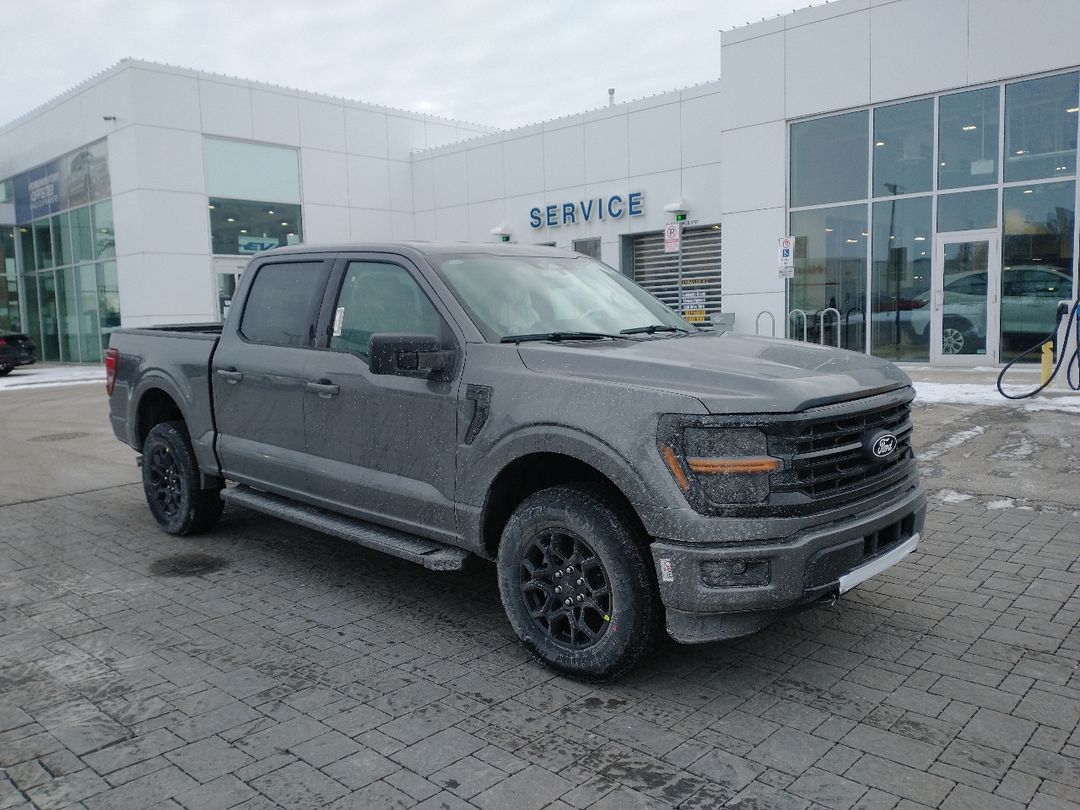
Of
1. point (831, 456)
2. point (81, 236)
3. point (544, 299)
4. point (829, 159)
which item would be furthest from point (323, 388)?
point (81, 236)

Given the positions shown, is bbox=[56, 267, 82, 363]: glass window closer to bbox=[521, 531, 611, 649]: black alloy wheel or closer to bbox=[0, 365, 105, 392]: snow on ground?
bbox=[0, 365, 105, 392]: snow on ground

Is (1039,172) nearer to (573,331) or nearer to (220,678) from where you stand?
(573,331)

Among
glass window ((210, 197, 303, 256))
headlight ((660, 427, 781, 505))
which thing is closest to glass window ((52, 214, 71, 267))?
glass window ((210, 197, 303, 256))

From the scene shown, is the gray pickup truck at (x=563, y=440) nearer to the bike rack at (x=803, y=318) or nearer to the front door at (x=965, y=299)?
the front door at (x=965, y=299)

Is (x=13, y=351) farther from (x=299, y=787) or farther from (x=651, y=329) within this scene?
(x=299, y=787)

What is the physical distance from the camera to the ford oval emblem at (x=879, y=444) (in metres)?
3.76

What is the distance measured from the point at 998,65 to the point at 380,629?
16037 mm

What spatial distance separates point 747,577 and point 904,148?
15868mm

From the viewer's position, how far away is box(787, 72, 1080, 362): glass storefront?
15438 mm

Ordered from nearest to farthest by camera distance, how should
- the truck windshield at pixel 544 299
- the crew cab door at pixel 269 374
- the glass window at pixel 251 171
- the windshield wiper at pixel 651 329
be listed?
1. the truck windshield at pixel 544 299
2. the windshield wiper at pixel 651 329
3. the crew cab door at pixel 269 374
4. the glass window at pixel 251 171

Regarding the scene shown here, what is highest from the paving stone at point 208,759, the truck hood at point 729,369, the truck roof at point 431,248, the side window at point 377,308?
the truck roof at point 431,248

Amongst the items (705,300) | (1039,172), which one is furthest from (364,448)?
(705,300)

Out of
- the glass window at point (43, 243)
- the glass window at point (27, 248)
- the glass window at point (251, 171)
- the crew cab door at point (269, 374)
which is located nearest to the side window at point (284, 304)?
the crew cab door at point (269, 374)

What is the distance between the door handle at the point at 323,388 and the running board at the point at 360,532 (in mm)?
713
